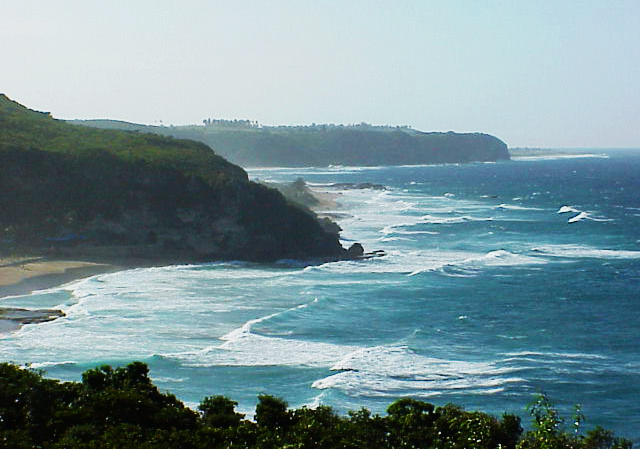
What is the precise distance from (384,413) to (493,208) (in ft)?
278

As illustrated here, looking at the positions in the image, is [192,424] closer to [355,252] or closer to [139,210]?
[355,252]

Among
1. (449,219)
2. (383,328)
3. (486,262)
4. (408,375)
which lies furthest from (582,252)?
(408,375)

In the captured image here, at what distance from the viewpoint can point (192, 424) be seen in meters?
20.8

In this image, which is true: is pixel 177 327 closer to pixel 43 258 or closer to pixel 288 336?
pixel 288 336

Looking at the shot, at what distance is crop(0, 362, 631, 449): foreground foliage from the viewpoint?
17.8 m

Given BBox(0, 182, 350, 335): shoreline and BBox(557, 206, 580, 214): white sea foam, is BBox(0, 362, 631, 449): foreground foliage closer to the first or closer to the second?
BBox(0, 182, 350, 335): shoreline

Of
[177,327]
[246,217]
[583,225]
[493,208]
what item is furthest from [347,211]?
[177,327]

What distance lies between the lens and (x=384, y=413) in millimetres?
29359

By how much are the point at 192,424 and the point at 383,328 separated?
21776 mm

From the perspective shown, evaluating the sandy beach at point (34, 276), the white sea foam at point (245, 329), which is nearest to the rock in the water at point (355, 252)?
the sandy beach at point (34, 276)

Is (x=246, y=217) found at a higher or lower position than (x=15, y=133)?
lower

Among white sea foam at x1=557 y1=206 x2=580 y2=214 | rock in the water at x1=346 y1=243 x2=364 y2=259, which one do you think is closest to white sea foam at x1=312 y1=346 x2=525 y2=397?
rock in the water at x1=346 y1=243 x2=364 y2=259

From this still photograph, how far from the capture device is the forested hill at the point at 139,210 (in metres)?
65.2

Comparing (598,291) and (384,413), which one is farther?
(598,291)
